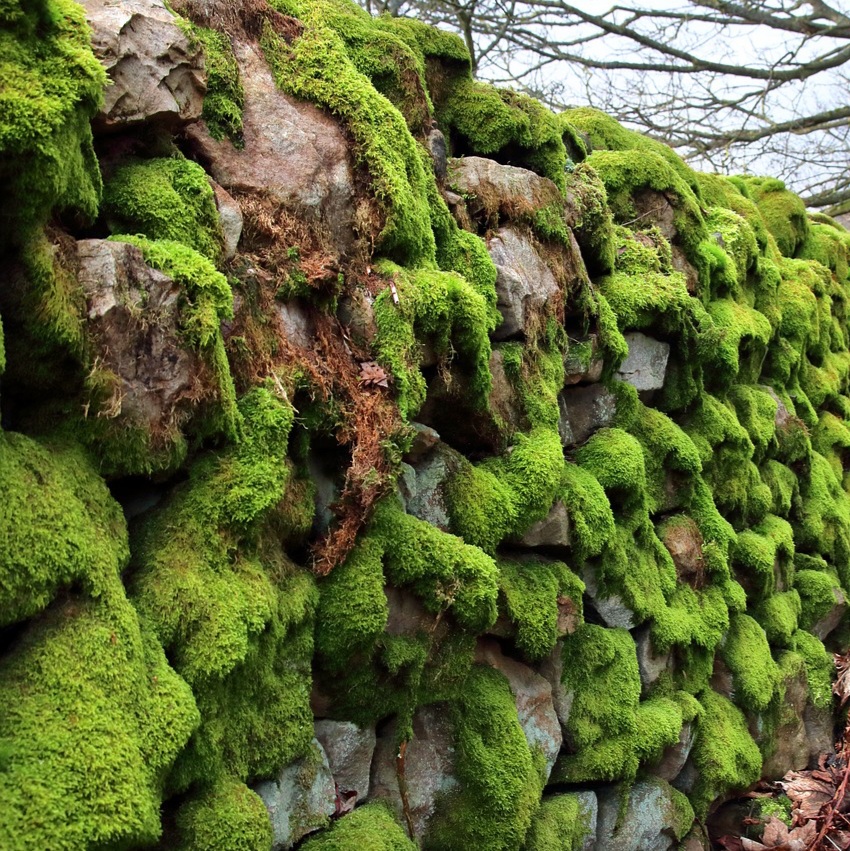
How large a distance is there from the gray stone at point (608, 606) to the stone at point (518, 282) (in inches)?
47.9

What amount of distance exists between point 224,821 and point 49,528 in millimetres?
866

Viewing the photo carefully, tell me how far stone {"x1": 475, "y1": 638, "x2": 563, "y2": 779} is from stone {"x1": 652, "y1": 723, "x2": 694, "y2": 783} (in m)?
0.86

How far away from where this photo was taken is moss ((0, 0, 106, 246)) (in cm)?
196

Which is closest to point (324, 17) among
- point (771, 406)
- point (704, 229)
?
point (704, 229)

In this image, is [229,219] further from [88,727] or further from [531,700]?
[531,700]

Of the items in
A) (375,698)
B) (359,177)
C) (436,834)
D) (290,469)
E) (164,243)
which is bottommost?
(436,834)

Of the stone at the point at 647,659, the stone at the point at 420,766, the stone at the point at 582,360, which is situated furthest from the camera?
the stone at the point at 582,360

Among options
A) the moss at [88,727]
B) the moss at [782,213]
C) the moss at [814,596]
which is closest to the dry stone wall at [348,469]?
the moss at [88,727]

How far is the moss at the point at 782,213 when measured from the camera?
8297mm

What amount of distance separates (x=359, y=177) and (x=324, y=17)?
92 centimetres

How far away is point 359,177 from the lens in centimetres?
321

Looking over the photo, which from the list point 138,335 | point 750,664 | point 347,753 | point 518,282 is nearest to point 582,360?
point 518,282

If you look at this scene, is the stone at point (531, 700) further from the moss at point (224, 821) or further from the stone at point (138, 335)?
the stone at point (138, 335)

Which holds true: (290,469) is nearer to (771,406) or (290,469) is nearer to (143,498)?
(143,498)
